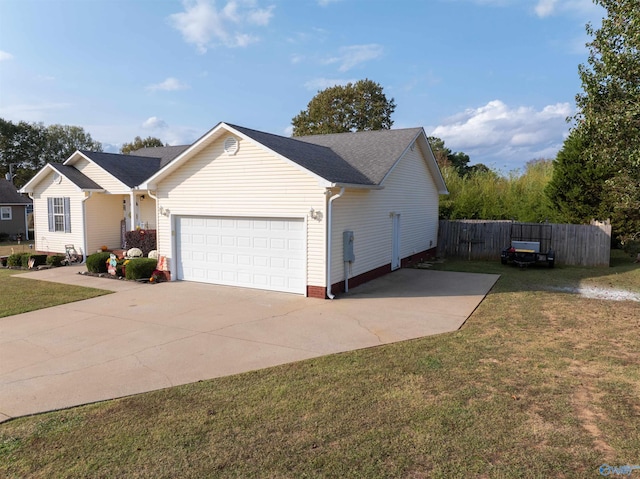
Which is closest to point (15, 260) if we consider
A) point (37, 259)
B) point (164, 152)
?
point (37, 259)

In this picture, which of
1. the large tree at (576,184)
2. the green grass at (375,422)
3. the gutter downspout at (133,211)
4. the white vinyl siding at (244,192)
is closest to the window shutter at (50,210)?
the gutter downspout at (133,211)

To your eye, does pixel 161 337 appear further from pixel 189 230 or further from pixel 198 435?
pixel 189 230

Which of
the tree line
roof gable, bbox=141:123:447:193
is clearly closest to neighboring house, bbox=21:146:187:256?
roof gable, bbox=141:123:447:193

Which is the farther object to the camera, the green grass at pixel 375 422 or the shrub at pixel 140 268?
the shrub at pixel 140 268

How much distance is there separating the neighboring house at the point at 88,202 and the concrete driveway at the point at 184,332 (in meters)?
6.91

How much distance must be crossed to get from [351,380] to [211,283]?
26.5 ft

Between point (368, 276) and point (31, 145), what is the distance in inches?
2044

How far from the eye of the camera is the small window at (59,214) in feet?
60.6

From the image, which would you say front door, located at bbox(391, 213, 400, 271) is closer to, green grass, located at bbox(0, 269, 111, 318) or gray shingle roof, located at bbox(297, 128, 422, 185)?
gray shingle roof, located at bbox(297, 128, 422, 185)

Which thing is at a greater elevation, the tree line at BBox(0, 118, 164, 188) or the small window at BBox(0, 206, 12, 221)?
the tree line at BBox(0, 118, 164, 188)

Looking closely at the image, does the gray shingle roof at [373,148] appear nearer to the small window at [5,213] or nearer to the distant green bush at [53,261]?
the distant green bush at [53,261]

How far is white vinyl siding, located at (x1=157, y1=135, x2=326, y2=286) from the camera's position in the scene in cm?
1102

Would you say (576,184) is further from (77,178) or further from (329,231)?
(77,178)

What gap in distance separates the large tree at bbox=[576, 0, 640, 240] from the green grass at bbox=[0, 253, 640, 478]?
505 cm
